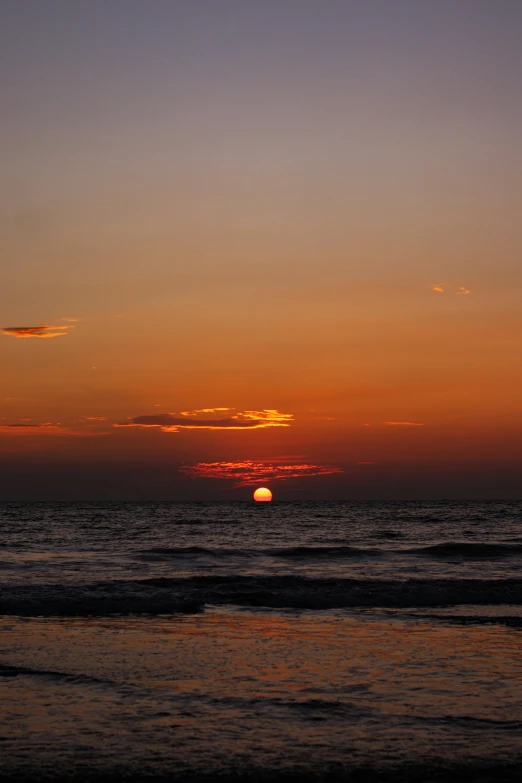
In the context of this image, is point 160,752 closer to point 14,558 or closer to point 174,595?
point 174,595

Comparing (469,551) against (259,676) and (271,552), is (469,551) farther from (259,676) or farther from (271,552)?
(259,676)

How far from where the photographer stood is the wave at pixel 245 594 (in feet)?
63.6

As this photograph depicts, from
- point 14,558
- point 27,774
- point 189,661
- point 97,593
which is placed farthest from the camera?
point 14,558

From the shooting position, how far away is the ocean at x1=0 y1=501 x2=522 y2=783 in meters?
7.95

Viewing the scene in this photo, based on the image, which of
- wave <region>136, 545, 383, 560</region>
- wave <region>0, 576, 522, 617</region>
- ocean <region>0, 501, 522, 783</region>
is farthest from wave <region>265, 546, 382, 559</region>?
wave <region>0, 576, 522, 617</region>

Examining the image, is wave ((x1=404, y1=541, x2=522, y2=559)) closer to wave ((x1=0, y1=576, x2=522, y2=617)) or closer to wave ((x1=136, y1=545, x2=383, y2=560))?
wave ((x1=136, y1=545, x2=383, y2=560))

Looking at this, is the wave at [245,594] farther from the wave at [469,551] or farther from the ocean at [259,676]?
the wave at [469,551]

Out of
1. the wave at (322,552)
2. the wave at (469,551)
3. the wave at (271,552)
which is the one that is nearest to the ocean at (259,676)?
the wave at (271,552)

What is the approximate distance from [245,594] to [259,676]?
10408 millimetres

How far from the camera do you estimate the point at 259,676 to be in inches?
455

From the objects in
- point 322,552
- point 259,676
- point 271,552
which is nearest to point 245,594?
point 259,676

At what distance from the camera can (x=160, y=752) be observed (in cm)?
813

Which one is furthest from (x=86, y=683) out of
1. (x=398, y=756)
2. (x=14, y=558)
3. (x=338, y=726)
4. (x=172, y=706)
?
(x=14, y=558)

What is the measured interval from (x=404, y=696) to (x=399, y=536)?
137ft
